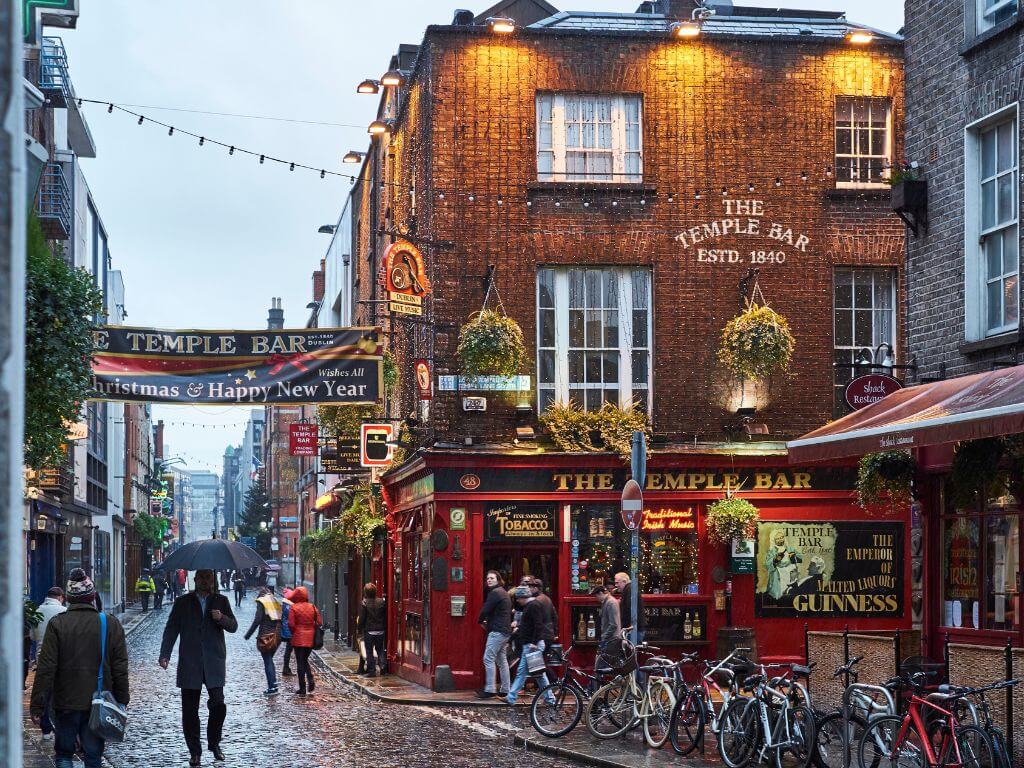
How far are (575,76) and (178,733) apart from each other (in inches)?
514

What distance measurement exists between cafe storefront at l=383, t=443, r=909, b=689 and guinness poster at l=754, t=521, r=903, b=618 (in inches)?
0.7

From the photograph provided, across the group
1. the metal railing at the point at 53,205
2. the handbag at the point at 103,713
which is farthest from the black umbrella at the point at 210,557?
the metal railing at the point at 53,205

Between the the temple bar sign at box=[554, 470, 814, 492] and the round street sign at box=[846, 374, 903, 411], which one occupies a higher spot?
the round street sign at box=[846, 374, 903, 411]

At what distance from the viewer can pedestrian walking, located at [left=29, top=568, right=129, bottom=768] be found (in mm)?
11680

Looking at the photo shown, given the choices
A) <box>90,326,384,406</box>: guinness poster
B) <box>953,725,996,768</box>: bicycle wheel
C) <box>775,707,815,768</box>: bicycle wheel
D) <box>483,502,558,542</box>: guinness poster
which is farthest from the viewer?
<box>483,502,558,542</box>: guinness poster

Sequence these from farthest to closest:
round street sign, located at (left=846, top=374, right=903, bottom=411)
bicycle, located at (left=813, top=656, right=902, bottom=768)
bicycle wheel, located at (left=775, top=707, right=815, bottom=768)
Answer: round street sign, located at (left=846, top=374, right=903, bottom=411) < bicycle wheel, located at (left=775, top=707, right=815, bottom=768) < bicycle, located at (left=813, top=656, right=902, bottom=768)

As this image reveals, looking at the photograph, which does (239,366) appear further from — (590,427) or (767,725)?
(767,725)

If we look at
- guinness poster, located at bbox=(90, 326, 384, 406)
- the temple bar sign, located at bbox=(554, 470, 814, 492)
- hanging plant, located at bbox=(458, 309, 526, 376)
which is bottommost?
the temple bar sign, located at bbox=(554, 470, 814, 492)

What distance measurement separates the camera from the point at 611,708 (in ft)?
55.4

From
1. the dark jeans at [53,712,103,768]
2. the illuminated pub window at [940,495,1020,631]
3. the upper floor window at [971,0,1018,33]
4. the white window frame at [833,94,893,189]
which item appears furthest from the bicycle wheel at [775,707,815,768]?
the white window frame at [833,94,893,189]

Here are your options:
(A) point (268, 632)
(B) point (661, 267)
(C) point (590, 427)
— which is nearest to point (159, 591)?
(A) point (268, 632)

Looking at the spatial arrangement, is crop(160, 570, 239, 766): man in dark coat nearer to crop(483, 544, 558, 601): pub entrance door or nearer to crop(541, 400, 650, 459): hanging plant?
crop(483, 544, 558, 601): pub entrance door

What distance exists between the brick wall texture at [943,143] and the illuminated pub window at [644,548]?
30.0 ft

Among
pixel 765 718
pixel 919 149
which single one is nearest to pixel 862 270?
pixel 919 149
